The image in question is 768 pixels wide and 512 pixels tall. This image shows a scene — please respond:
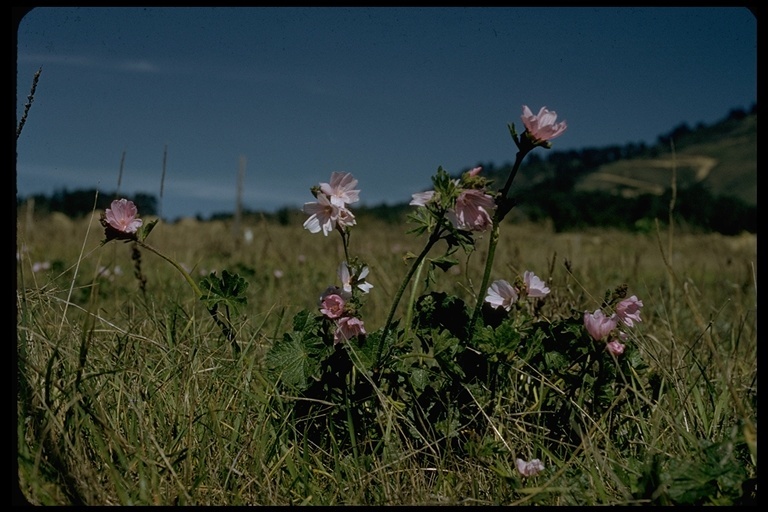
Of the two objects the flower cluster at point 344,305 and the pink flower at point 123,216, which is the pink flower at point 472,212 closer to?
the flower cluster at point 344,305

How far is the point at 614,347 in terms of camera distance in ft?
5.50

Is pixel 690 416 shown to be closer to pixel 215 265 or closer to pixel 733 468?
pixel 733 468

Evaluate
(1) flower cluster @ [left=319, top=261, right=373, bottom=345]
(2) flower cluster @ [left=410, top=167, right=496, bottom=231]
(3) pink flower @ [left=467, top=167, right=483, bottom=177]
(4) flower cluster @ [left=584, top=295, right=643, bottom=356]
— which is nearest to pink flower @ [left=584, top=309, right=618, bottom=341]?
(4) flower cluster @ [left=584, top=295, right=643, bottom=356]

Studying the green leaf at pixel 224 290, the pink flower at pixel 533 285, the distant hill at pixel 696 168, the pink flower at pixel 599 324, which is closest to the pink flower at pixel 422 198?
the pink flower at pixel 533 285

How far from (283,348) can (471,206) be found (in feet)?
1.97

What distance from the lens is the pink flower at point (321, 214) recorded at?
1.63 meters

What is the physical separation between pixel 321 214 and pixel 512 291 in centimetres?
54

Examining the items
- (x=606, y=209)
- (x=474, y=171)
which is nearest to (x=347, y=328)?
(x=474, y=171)

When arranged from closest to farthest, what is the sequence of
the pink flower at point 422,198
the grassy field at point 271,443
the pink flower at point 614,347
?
the grassy field at point 271,443 < the pink flower at point 422,198 < the pink flower at point 614,347

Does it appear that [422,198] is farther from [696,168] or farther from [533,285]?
[696,168]

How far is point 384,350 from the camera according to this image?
173 centimetres

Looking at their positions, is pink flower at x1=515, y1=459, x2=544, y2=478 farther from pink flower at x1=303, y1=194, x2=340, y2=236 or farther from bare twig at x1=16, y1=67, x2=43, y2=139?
bare twig at x1=16, y1=67, x2=43, y2=139

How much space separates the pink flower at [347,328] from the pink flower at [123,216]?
1.88 feet
